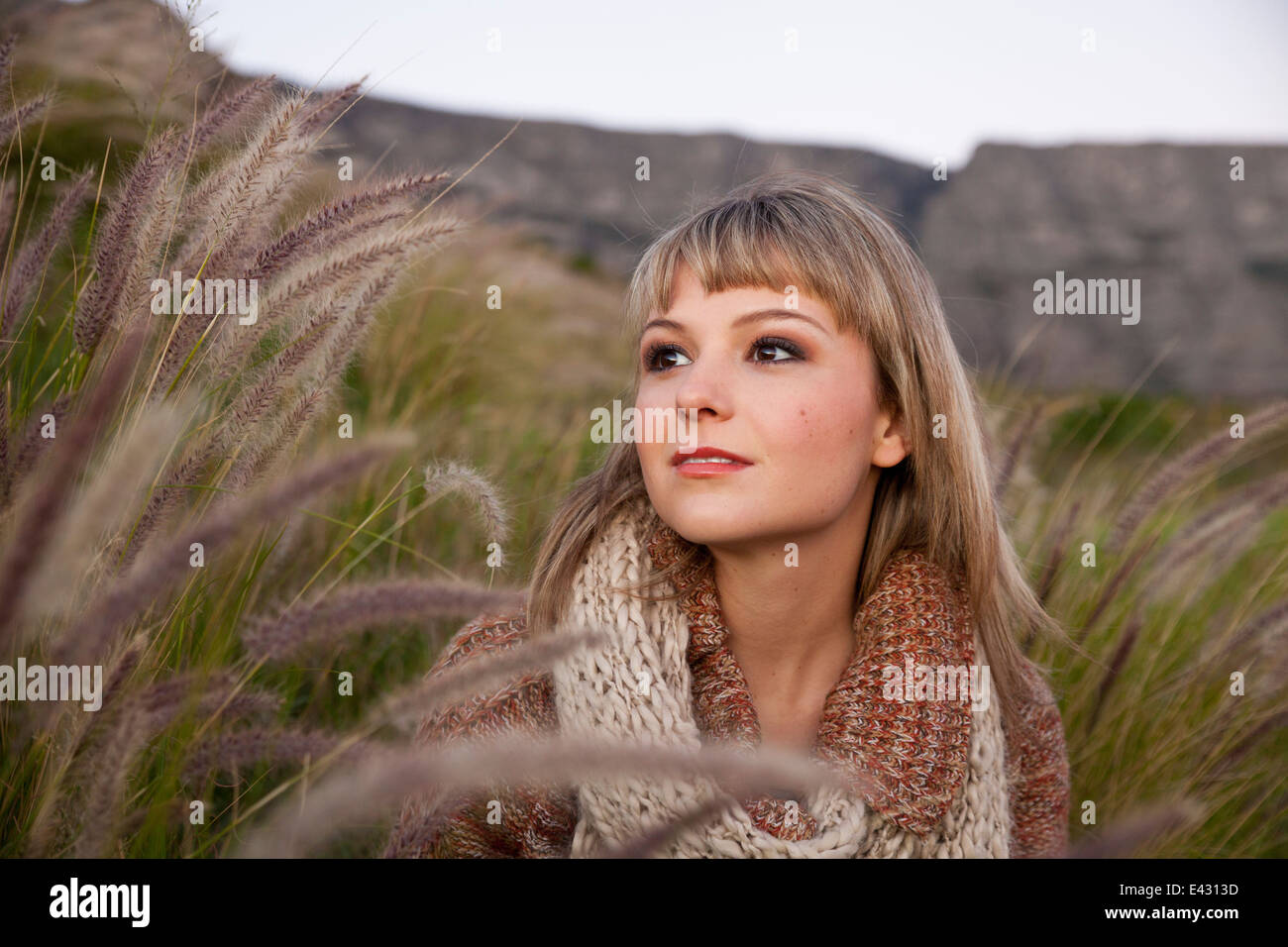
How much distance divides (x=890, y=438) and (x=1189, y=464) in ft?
2.98

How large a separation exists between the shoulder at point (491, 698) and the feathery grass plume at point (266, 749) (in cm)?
58

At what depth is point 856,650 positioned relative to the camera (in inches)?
87.1

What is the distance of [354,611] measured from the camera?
3.79ft

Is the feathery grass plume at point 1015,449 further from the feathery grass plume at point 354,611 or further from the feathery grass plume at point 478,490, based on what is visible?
the feathery grass plume at point 354,611

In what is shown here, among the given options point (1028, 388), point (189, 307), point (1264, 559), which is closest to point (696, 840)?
point (189, 307)

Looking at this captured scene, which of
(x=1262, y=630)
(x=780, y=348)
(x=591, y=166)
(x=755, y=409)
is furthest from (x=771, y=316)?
(x=591, y=166)

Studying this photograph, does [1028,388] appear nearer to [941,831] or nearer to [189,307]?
[941,831]

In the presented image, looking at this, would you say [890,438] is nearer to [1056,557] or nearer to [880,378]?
[880,378]

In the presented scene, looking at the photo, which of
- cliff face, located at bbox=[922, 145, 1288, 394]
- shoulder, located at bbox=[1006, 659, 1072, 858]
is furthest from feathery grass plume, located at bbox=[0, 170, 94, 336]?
cliff face, located at bbox=[922, 145, 1288, 394]

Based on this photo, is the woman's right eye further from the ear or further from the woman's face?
the ear

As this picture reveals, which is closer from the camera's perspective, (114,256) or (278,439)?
(114,256)

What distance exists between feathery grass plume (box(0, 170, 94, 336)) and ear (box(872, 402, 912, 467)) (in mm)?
1651

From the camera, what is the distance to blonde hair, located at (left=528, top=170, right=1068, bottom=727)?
2.04m

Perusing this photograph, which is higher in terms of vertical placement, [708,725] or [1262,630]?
[1262,630]
